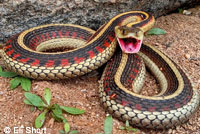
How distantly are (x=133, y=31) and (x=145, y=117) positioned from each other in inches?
46.0

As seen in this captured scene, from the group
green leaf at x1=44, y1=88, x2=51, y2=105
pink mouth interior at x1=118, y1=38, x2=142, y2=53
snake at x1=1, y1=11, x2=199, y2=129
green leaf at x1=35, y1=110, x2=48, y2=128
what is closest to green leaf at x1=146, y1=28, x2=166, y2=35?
snake at x1=1, y1=11, x2=199, y2=129

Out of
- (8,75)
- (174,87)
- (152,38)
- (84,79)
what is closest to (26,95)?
(8,75)

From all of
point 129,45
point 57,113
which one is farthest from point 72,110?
point 129,45

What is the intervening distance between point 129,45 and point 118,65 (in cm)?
39

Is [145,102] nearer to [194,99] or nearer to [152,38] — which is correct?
[194,99]

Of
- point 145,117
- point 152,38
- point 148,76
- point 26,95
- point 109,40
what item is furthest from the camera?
point 152,38

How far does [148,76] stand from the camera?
377 cm

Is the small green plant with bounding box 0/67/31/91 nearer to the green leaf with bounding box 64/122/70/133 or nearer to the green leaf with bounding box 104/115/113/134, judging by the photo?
the green leaf with bounding box 64/122/70/133

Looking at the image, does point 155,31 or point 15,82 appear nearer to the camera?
point 15,82

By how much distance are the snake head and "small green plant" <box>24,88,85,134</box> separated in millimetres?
1150

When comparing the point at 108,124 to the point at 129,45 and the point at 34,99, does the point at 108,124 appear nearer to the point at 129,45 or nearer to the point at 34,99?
the point at 34,99

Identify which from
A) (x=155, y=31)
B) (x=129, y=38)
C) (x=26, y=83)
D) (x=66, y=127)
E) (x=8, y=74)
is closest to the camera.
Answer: (x=66, y=127)

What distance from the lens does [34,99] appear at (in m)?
2.85

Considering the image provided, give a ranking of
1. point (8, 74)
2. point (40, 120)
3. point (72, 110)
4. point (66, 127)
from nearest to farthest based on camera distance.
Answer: point (66, 127), point (40, 120), point (72, 110), point (8, 74)
